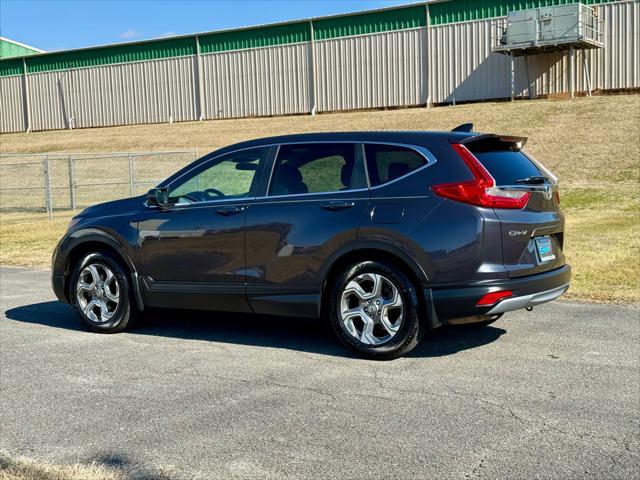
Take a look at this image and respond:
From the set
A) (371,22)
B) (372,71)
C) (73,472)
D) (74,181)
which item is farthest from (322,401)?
(371,22)

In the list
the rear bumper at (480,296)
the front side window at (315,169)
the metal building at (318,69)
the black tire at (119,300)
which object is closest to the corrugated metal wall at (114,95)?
the metal building at (318,69)

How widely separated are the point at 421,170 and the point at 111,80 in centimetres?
4920

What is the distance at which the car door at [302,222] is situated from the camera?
6.29 meters

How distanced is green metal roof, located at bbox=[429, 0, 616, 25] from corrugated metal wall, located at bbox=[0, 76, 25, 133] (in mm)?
30464

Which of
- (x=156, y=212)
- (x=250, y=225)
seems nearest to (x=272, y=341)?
(x=250, y=225)

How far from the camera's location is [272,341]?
22.9 feet

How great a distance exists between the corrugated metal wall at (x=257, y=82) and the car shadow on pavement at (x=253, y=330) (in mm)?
37630

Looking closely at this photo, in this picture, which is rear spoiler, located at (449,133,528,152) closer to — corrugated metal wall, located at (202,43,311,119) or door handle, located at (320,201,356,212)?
door handle, located at (320,201,356,212)

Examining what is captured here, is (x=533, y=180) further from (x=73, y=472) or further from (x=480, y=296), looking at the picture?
(x=73, y=472)

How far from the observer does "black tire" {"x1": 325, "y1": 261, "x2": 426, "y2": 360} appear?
602cm

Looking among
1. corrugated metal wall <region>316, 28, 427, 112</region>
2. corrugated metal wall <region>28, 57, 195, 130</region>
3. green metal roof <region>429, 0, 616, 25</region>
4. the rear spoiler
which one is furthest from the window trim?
corrugated metal wall <region>28, 57, 195, 130</region>

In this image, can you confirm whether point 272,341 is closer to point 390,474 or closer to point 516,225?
point 516,225

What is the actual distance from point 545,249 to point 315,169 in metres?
1.95

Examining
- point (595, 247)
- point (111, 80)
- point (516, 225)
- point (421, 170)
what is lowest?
point (595, 247)
